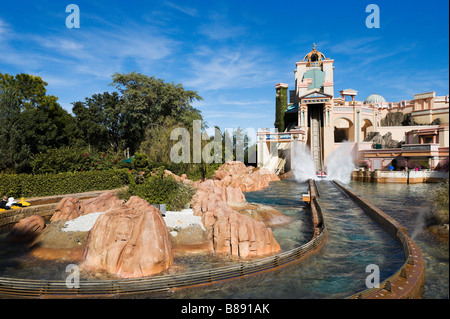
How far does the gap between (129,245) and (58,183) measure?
13.0m

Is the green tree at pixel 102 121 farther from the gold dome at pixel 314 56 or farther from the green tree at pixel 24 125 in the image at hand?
the gold dome at pixel 314 56

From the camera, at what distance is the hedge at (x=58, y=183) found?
16344mm

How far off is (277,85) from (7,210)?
47.5 meters

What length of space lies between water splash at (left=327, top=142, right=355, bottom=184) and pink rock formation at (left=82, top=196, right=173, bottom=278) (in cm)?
3441

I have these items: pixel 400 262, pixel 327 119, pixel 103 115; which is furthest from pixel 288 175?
pixel 400 262

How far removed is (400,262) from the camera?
7.88 m

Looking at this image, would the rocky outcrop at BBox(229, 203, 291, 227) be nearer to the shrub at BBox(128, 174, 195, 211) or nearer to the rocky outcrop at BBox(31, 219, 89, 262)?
the shrub at BBox(128, 174, 195, 211)

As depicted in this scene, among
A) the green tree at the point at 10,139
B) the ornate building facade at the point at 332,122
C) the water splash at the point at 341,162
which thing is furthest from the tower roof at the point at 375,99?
the green tree at the point at 10,139

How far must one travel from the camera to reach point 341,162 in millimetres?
42531

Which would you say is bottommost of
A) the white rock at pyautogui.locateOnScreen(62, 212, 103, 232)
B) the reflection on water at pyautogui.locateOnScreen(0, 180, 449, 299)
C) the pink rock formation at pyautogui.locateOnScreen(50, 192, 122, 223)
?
the reflection on water at pyautogui.locateOnScreen(0, 180, 449, 299)

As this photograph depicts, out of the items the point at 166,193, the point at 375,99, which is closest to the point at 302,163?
the point at 166,193

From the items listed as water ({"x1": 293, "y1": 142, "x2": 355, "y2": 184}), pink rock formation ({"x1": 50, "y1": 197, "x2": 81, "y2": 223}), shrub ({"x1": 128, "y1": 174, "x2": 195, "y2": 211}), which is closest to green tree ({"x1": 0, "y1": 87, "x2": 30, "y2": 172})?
pink rock formation ({"x1": 50, "y1": 197, "x2": 81, "y2": 223})

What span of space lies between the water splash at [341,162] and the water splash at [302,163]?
243 centimetres

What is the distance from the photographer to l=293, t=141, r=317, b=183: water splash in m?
40.4
